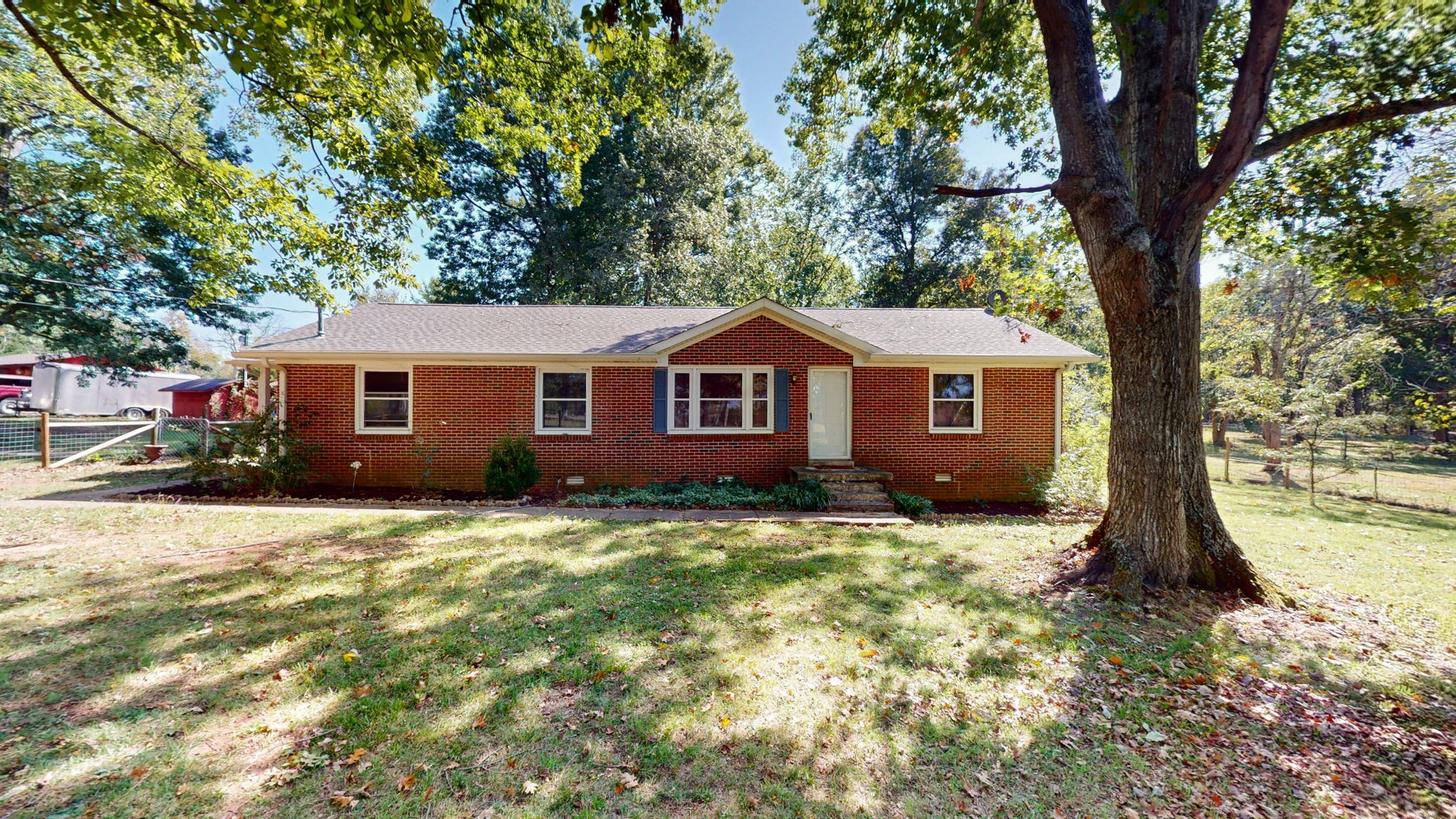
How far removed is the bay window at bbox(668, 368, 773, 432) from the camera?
10797mm

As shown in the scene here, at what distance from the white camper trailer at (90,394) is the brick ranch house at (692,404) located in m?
20.4

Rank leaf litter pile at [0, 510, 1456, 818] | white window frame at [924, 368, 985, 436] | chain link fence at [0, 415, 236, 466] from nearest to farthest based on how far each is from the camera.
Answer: leaf litter pile at [0, 510, 1456, 818], white window frame at [924, 368, 985, 436], chain link fence at [0, 415, 236, 466]

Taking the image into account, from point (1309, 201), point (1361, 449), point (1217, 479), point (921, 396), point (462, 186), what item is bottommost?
point (1217, 479)

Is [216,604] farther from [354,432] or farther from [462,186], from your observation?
[462,186]

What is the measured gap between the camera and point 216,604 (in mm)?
4602

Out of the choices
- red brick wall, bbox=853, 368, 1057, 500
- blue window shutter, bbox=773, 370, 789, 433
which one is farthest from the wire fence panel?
red brick wall, bbox=853, 368, 1057, 500

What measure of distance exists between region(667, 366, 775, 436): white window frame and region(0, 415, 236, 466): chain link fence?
11.1 meters

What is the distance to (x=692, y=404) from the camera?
10.8 m

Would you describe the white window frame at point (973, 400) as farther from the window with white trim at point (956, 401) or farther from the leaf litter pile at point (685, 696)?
the leaf litter pile at point (685, 696)

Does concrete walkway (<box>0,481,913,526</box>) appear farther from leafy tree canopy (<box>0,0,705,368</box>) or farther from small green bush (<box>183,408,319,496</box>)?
leafy tree canopy (<box>0,0,705,368</box>)

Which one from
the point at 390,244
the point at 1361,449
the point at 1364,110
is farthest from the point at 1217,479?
the point at 390,244

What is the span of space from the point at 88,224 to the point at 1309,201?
85.2 ft

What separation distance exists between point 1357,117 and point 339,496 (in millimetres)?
15135

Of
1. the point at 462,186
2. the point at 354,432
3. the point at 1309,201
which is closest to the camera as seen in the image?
the point at 1309,201
